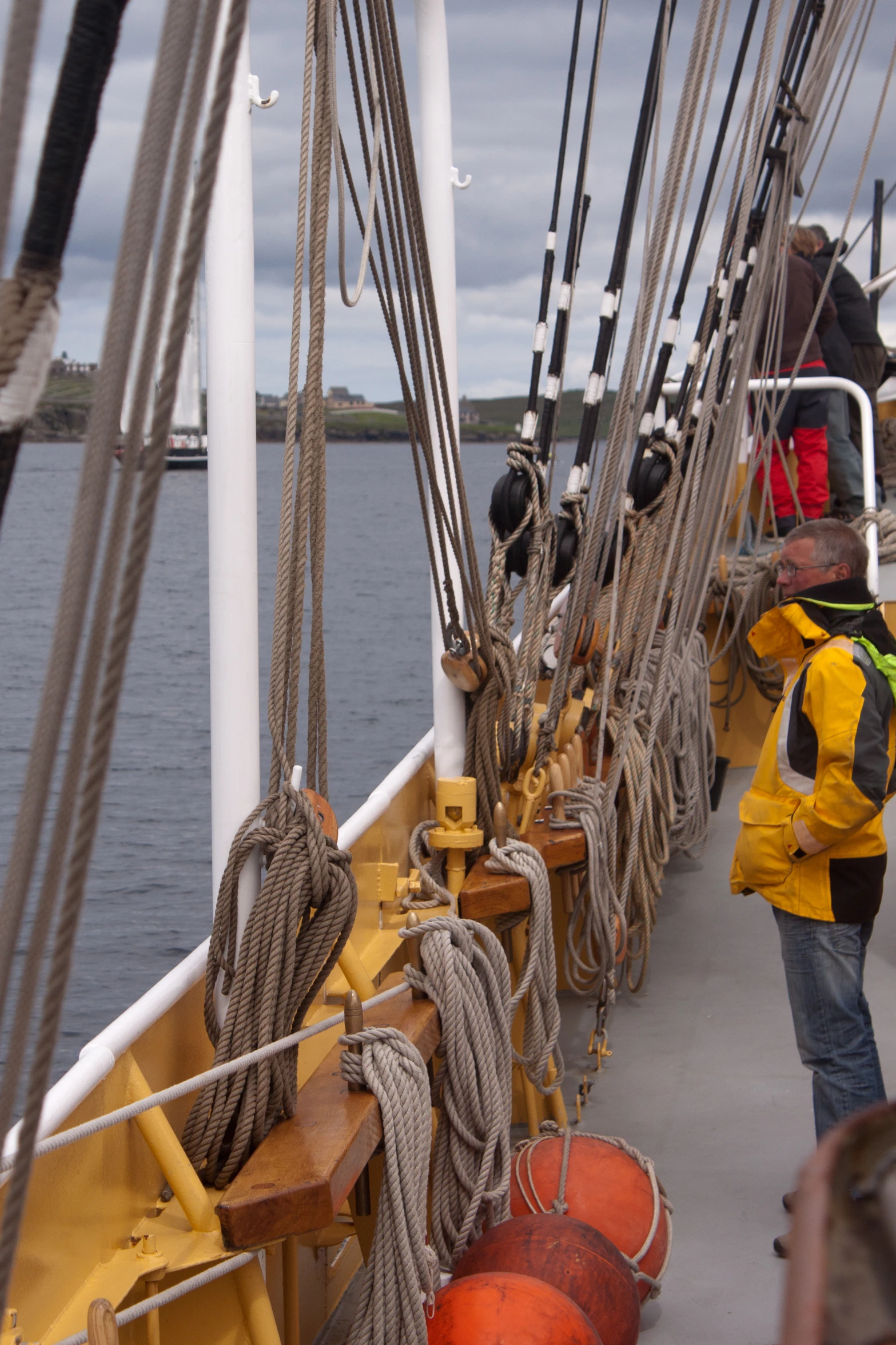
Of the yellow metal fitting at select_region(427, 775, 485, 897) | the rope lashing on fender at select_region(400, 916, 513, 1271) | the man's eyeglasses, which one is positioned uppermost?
the man's eyeglasses

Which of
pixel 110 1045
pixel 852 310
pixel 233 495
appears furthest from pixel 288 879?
pixel 852 310

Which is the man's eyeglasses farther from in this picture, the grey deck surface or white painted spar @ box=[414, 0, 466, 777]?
the grey deck surface

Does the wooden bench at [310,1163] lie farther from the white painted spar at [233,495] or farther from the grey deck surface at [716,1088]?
the grey deck surface at [716,1088]

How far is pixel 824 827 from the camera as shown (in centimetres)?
271

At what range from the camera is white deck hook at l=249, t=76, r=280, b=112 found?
222 cm

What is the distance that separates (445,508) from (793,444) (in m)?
4.12

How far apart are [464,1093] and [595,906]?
3.37 ft

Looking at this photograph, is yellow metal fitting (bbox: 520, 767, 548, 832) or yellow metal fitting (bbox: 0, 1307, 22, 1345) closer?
yellow metal fitting (bbox: 0, 1307, 22, 1345)

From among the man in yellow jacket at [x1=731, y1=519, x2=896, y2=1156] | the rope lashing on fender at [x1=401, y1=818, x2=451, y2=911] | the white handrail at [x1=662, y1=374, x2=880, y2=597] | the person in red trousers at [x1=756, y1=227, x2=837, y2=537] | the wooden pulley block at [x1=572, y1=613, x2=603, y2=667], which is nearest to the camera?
the man in yellow jacket at [x1=731, y1=519, x2=896, y2=1156]

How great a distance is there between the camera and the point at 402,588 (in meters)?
30.9

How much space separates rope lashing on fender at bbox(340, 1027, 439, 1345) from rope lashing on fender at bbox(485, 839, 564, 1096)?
910mm

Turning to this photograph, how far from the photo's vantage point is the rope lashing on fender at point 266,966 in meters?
2.04

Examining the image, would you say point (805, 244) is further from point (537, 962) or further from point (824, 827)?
point (537, 962)

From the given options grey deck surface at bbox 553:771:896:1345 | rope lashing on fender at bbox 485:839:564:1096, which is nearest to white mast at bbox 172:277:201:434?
rope lashing on fender at bbox 485:839:564:1096
